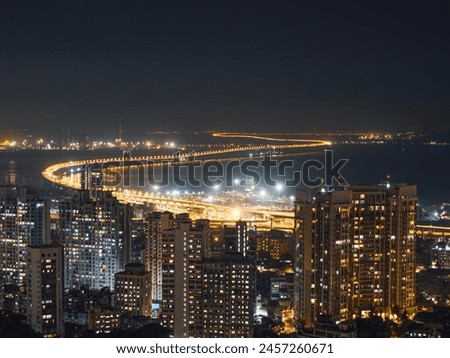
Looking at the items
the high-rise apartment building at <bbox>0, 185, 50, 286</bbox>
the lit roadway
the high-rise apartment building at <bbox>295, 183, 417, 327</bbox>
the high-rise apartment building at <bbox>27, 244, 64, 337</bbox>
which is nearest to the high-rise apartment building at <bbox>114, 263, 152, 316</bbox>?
the high-rise apartment building at <bbox>27, 244, 64, 337</bbox>

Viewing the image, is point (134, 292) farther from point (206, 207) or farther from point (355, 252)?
point (206, 207)

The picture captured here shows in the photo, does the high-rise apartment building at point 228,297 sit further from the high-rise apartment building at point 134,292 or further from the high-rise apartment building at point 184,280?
the high-rise apartment building at point 134,292

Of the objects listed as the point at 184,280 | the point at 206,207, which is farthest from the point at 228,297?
the point at 206,207
